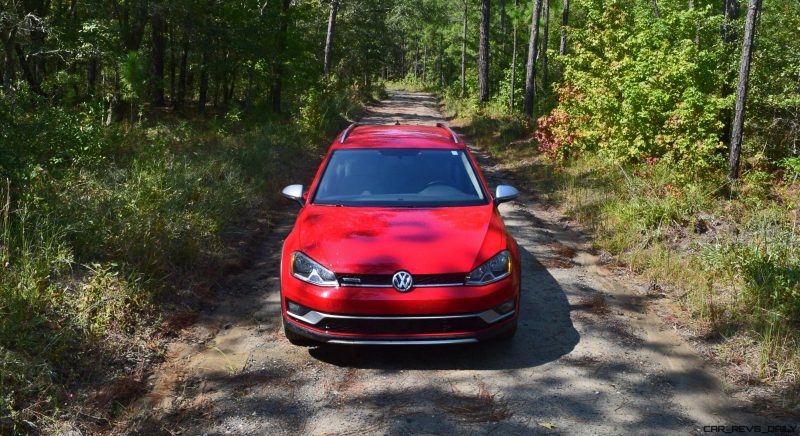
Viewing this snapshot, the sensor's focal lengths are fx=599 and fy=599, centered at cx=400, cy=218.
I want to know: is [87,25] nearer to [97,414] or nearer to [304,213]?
[304,213]

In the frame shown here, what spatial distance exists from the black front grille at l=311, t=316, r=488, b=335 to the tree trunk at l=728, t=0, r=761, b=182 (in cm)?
708

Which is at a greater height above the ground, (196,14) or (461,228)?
(196,14)

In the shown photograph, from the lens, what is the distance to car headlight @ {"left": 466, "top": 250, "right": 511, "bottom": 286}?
14.4ft

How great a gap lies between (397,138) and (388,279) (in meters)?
2.45

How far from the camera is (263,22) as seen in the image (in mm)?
19891

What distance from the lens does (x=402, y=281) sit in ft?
14.0

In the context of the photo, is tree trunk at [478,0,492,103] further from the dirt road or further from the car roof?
the dirt road

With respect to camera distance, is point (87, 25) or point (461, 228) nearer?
point (461, 228)

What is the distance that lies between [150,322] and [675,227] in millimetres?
6490

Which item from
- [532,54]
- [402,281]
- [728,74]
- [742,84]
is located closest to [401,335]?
[402,281]

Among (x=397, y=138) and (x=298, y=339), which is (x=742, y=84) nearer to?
(x=397, y=138)

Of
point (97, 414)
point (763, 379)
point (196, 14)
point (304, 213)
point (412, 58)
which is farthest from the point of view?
point (412, 58)

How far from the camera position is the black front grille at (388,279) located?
4285mm

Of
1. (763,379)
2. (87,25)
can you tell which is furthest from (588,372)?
(87,25)
